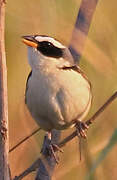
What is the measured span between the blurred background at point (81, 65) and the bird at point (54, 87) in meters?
0.11

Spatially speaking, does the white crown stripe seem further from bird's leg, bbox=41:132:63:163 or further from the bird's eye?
bird's leg, bbox=41:132:63:163

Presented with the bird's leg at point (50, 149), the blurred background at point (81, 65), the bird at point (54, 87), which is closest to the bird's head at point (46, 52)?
the bird at point (54, 87)

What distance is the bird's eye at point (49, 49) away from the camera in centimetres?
208

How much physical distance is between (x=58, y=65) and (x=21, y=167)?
22.7 inches

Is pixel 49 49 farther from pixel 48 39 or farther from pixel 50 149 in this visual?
pixel 50 149

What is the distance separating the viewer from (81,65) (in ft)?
7.68

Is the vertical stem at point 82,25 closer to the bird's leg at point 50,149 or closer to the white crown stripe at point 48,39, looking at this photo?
the white crown stripe at point 48,39

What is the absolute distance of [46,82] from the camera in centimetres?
199

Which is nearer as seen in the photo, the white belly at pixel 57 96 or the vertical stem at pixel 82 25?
the white belly at pixel 57 96

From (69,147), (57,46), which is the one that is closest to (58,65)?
(57,46)

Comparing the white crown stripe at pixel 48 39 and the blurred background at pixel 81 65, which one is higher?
the white crown stripe at pixel 48 39

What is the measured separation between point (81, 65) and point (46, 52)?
29 centimetres

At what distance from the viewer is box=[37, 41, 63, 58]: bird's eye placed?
2082 millimetres

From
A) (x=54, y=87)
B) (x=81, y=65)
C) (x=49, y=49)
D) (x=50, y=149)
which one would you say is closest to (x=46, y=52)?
(x=49, y=49)
